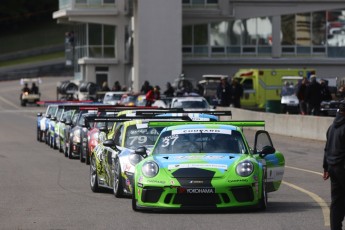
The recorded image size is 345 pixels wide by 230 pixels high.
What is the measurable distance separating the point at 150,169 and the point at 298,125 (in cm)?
2354

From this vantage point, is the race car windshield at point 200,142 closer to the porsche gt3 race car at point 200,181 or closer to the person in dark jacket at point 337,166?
the porsche gt3 race car at point 200,181

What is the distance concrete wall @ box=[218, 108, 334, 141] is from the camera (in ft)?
117

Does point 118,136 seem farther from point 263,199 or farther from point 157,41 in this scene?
point 157,41

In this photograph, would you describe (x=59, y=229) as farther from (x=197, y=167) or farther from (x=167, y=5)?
(x=167, y=5)

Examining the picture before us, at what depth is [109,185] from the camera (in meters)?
18.4

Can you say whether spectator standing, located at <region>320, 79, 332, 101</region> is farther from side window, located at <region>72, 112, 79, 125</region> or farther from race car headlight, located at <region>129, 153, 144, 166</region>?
race car headlight, located at <region>129, 153, 144, 166</region>

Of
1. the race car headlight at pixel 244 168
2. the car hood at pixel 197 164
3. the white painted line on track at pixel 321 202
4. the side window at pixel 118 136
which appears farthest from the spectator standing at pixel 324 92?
the race car headlight at pixel 244 168

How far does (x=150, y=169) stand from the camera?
15.2 m

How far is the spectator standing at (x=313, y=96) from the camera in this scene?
39.4 m

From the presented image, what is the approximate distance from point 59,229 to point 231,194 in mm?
2538

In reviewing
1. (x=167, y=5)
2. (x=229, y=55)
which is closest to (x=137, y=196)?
(x=167, y=5)

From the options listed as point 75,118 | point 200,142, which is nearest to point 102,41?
point 75,118

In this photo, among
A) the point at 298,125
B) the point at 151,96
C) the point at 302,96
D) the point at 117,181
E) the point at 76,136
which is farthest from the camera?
the point at 151,96

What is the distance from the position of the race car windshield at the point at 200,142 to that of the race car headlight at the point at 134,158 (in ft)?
3.21
